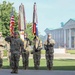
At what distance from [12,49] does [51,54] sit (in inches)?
109

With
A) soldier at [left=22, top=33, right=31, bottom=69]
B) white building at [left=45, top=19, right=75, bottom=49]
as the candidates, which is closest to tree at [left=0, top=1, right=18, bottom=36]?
soldier at [left=22, top=33, right=31, bottom=69]

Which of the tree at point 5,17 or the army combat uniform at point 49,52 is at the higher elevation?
the tree at point 5,17

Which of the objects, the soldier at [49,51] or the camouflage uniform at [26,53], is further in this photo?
the camouflage uniform at [26,53]

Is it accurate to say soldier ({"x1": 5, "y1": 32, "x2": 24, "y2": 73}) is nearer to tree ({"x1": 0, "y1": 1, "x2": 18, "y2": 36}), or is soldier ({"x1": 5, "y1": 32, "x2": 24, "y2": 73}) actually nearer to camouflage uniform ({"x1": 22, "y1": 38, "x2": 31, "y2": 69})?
camouflage uniform ({"x1": 22, "y1": 38, "x2": 31, "y2": 69})

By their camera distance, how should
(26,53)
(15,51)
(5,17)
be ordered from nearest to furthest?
(15,51) → (26,53) → (5,17)

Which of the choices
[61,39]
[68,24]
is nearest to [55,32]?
[61,39]

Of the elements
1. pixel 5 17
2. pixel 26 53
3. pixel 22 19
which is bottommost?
pixel 26 53

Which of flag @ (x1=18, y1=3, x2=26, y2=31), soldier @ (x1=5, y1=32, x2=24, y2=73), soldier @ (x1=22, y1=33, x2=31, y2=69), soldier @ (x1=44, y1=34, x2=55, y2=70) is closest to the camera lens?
soldier @ (x1=5, y1=32, x2=24, y2=73)

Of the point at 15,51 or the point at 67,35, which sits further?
the point at 67,35

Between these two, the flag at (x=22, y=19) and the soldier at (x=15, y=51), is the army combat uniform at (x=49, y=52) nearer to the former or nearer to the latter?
the soldier at (x=15, y=51)

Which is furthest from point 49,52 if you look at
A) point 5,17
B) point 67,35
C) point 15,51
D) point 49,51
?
point 67,35

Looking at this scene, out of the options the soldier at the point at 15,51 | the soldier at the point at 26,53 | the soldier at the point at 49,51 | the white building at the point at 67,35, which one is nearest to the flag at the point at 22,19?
the soldier at the point at 26,53

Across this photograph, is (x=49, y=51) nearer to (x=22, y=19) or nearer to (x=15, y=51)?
(x=15, y=51)

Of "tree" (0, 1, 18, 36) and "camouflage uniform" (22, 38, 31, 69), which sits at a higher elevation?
"tree" (0, 1, 18, 36)
